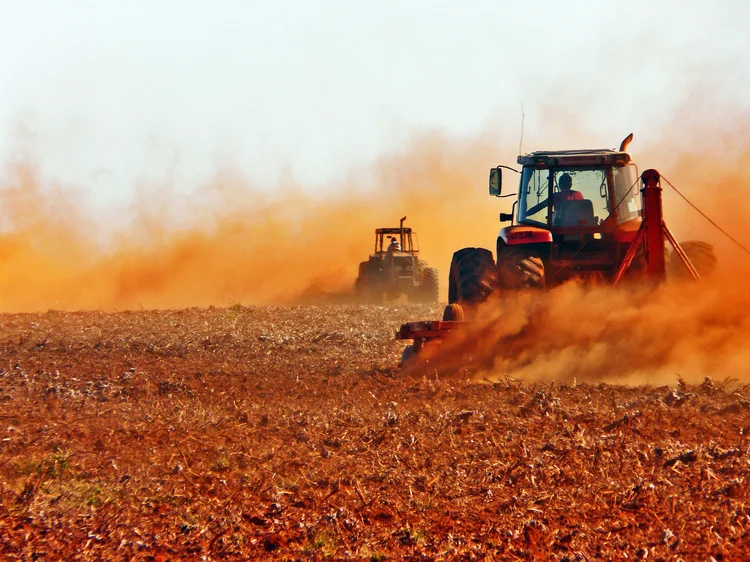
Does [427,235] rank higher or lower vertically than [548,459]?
higher

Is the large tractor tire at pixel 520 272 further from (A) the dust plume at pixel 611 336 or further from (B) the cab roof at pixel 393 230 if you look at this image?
(B) the cab roof at pixel 393 230

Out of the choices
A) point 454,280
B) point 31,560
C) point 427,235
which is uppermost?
point 427,235

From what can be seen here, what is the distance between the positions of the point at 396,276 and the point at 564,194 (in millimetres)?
17075

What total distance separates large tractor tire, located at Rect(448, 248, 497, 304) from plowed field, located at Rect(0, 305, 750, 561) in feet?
3.37

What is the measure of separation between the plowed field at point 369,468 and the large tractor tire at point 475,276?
3.37 feet

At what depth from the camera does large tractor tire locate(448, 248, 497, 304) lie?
10.9m

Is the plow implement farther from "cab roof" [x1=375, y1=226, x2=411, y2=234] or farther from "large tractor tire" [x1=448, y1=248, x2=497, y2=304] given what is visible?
"cab roof" [x1=375, y1=226, x2=411, y2=234]

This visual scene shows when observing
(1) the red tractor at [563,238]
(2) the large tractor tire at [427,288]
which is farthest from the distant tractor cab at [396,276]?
(1) the red tractor at [563,238]

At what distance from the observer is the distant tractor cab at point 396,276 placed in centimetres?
2866

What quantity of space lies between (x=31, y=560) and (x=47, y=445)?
2636mm

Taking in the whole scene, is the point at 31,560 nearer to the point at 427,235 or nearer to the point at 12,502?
the point at 12,502

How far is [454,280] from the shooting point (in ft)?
Result: 39.3

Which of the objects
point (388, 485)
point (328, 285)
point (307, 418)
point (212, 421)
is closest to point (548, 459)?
point (388, 485)

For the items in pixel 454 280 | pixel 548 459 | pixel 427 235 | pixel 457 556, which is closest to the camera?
pixel 457 556
